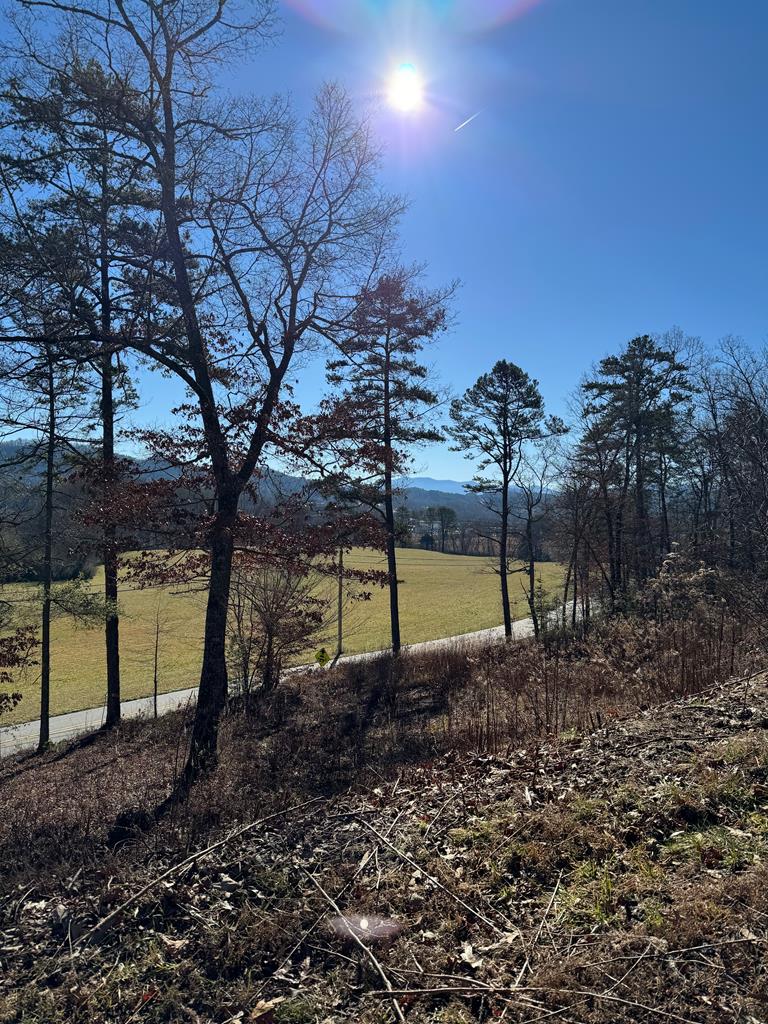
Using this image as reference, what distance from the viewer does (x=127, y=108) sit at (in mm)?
8750

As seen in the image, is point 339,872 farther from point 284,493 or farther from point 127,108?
point 127,108

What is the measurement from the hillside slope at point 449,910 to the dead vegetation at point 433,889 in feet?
0.04

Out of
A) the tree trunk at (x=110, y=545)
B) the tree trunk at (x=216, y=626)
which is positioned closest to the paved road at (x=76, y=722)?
the tree trunk at (x=110, y=545)

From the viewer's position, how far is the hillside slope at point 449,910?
279 centimetres

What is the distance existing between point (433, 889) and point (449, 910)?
0.79 feet

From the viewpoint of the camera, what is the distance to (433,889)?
12.3 ft

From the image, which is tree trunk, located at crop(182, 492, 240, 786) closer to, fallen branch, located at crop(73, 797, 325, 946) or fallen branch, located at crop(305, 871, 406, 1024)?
fallen branch, located at crop(73, 797, 325, 946)

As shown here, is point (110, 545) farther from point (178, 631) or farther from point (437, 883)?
point (178, 631)

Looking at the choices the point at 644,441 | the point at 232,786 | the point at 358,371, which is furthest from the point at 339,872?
the point at 644,441

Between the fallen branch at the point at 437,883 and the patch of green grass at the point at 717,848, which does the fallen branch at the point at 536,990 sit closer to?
the fallen branch at the point at 437,883

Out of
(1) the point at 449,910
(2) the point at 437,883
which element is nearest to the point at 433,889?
(2) the point at 437,883

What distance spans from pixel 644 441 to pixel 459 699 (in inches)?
668

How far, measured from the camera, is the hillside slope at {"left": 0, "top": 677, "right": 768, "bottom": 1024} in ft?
9.16

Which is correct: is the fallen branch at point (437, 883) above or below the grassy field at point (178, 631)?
above
